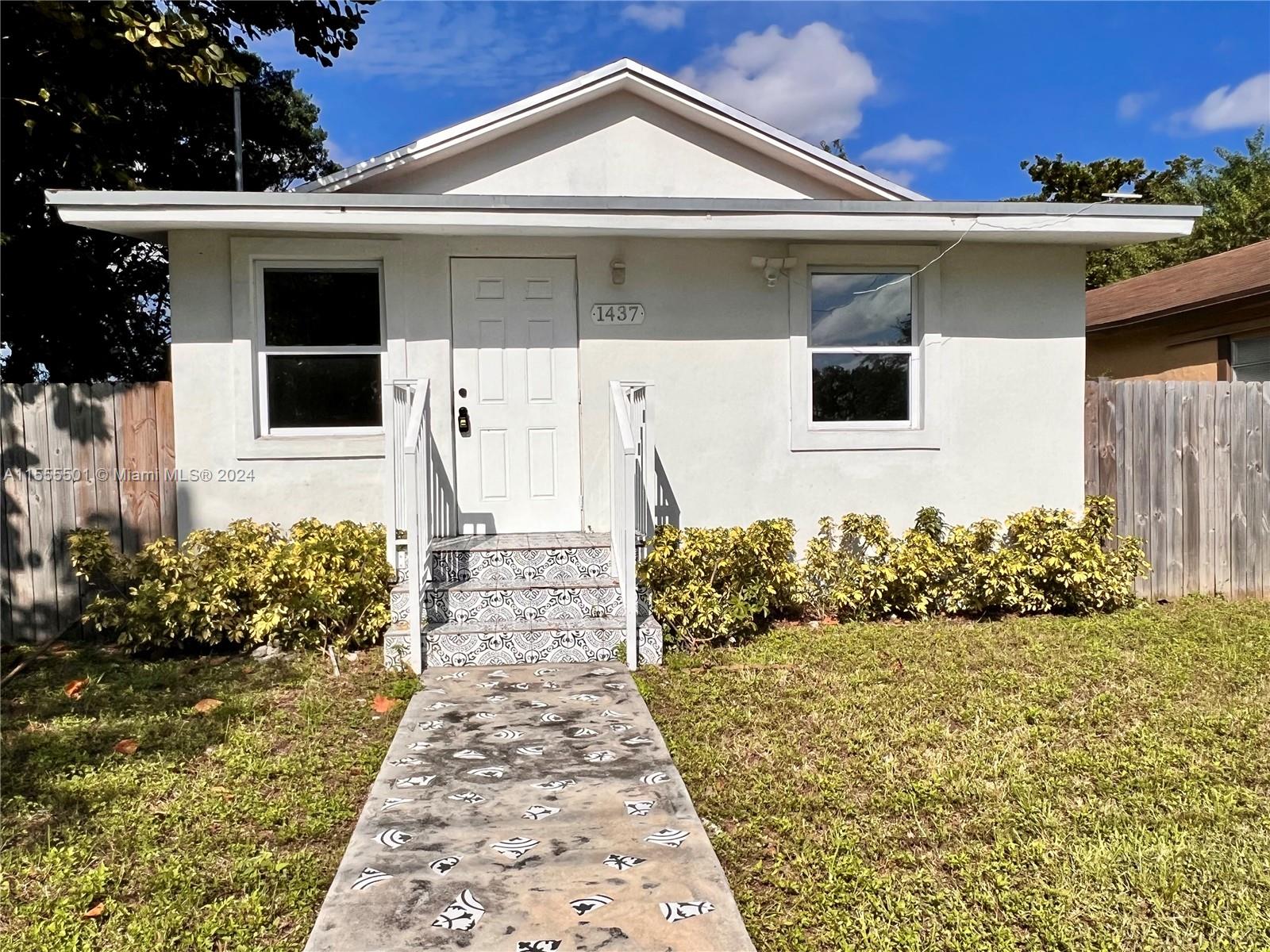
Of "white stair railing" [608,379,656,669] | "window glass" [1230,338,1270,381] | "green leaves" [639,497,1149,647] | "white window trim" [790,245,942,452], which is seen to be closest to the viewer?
"white stair railing" [608,379,656,669]

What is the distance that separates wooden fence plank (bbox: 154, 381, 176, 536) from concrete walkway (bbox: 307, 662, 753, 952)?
3029 millimetres

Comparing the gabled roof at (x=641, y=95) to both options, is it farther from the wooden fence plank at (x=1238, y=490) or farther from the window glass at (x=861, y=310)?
the wooden fence plank at (x=1238, y=490)

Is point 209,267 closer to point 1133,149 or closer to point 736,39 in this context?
point 736,39

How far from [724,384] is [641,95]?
2669 mm

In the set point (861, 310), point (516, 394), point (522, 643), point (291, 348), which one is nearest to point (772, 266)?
point (861, 310)

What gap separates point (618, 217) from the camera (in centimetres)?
584

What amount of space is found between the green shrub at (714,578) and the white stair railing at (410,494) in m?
1.50

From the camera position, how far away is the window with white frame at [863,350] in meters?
6.71

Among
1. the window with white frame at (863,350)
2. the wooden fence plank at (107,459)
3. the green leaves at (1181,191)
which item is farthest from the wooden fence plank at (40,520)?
the green leaves at (1181,191)

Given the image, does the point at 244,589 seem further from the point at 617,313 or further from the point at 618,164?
the point at 618,164

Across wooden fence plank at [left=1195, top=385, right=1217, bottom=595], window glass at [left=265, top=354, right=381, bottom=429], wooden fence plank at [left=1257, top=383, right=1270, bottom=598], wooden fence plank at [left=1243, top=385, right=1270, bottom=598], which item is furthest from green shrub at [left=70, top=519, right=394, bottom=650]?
wooden fence plank at [left=1257, top=383, right=1270, bottom=598]

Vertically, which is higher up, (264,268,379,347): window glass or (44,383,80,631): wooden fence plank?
(264,268,379,347): window glass

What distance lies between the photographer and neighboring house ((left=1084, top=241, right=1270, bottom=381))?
9.11 meters

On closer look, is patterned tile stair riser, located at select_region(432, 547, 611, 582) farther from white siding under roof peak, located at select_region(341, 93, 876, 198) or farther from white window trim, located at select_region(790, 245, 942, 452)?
white siding under roof peak, located at select_region(341, 93, 876, 198)
